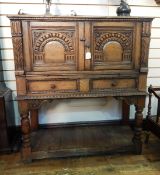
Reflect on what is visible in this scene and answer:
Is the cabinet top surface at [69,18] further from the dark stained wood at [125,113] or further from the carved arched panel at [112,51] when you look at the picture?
the dark stained wood at [125,113]

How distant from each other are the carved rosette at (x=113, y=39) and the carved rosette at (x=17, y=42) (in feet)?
2.18

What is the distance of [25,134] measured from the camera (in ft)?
6.63

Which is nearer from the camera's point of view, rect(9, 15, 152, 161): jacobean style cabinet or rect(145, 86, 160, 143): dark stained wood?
rect(9, 15, 152, 161): jacobean style cabinet

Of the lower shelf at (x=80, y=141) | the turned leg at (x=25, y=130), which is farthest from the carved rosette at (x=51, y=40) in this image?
the lower shelf at (x=80, y=141)

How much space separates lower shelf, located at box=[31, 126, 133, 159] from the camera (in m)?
2.17

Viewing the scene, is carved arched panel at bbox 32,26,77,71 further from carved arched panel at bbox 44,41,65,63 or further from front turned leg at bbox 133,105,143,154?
front turned leg at bbox 133,105,143,154

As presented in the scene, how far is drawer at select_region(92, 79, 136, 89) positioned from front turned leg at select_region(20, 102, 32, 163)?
69 cm

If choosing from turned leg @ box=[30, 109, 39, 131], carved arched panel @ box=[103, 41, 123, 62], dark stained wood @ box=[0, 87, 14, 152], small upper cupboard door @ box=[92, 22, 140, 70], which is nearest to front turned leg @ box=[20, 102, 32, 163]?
dark stained wood @ box=[0, 87, 14, 152]

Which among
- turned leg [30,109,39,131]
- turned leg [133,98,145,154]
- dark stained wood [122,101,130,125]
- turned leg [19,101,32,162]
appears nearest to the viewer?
turned leg [19,101,32,162]

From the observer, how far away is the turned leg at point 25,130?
76.3 inches

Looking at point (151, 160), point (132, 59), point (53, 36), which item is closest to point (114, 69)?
point (132, 59)

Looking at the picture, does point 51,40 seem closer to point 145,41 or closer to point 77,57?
point 77,57

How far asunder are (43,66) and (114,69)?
0.65 metres

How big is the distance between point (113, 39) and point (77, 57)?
365 millimetres
